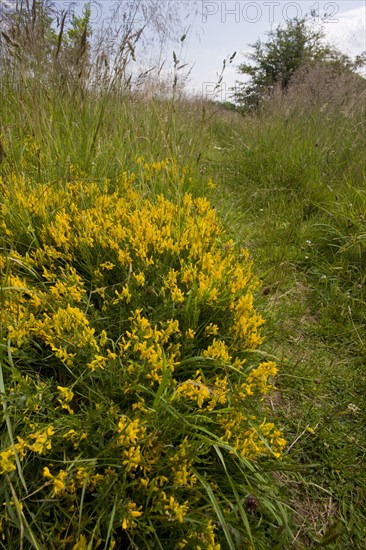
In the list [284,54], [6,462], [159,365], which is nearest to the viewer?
[6,462]

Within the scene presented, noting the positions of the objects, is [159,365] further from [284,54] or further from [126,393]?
[284,54]

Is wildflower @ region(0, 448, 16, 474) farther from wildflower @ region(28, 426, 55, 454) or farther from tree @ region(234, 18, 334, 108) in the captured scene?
tree @ region(234, 18, 334, 108)

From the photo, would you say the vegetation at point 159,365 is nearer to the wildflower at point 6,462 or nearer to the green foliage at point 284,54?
the wildflower at point 6,462

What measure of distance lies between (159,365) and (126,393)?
7.1 inches

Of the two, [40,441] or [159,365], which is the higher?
[159,365]

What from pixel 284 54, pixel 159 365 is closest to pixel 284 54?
pixel 284 54

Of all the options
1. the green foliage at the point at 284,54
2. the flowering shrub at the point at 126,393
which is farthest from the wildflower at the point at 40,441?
the green foliage at the point at 284,54

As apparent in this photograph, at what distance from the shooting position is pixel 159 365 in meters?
1.21

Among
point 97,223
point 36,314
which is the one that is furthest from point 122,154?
point 36,314

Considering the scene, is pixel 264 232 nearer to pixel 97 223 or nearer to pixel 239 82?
pixel 97 223

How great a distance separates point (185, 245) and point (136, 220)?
274 millimetres

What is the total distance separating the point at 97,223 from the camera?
1.79 meters

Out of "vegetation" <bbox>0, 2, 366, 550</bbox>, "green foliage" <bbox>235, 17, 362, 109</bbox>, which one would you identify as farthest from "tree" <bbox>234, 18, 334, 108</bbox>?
"vegetation" <bbox>0, 2, 366, 550</bbox>

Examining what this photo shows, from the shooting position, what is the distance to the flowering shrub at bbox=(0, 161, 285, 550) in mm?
1044
